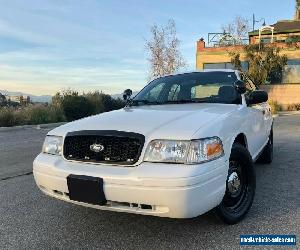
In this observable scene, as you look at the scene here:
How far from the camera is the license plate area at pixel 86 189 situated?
3.39 metres

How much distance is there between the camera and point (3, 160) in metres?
7.98

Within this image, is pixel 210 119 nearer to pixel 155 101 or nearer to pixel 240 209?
pixel 240 209

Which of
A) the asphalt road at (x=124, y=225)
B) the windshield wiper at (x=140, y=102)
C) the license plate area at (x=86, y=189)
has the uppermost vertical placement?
the windshield wiper at (x=140, y=102)

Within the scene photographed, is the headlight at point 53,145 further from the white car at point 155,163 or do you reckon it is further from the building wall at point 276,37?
the building wall at point 276,37

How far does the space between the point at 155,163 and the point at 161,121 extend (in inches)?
19.8

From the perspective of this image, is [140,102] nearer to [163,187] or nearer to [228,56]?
[163,187]

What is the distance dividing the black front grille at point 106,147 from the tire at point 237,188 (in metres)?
0.95

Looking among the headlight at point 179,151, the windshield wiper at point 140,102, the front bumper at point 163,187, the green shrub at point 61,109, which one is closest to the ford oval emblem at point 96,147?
the front bumper at point 163,187

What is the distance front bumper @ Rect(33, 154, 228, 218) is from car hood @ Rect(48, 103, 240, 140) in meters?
0.30

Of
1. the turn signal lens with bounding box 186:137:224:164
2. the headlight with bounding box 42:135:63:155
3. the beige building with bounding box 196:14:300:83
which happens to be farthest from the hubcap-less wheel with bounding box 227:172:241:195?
the beige building with bounding box 196:14:300:83

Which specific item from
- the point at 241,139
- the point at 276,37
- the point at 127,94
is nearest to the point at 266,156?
the point at 241,139

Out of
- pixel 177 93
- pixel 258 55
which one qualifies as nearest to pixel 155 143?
pixel 177 93

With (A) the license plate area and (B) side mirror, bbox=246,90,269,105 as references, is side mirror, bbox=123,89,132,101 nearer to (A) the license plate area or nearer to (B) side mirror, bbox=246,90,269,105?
(B) side mirror, bbox=246,90,269,105

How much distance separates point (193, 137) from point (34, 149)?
6969 mm
